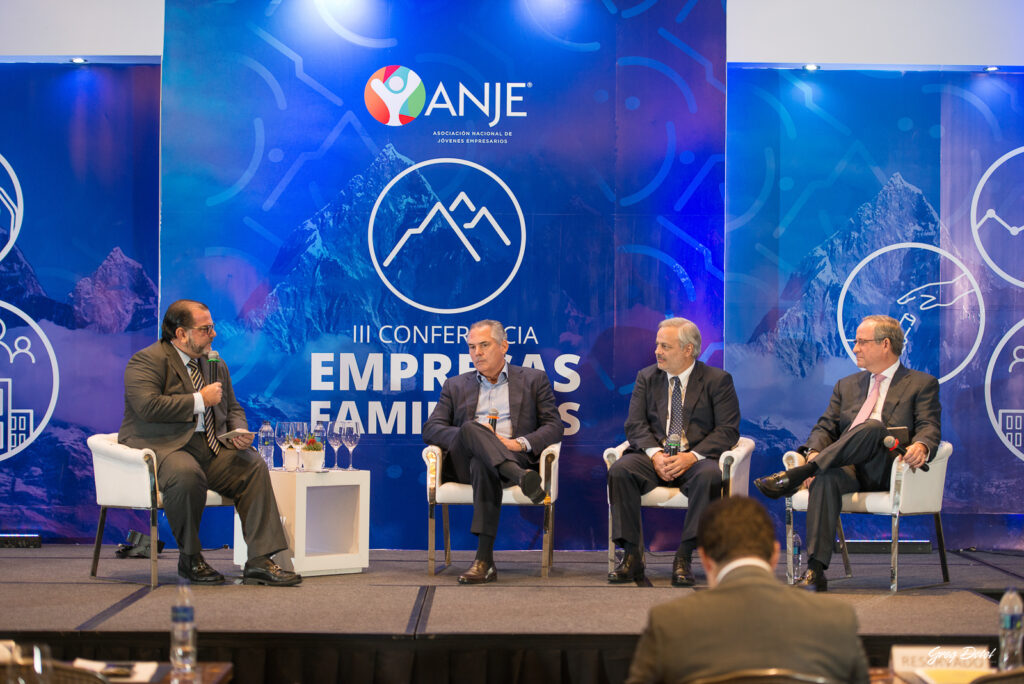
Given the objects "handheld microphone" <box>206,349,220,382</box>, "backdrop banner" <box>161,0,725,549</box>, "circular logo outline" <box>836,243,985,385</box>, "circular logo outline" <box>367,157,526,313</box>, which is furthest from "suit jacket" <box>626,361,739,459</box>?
"handheld microphone" <box>206,349,220,382</box>

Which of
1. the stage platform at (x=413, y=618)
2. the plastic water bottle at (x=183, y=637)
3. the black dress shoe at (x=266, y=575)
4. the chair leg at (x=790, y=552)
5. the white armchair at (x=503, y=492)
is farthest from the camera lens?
the white armchair at (x=503, y=492)

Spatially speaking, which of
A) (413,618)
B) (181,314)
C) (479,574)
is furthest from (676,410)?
(181,314)

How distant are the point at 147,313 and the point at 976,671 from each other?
214 inches

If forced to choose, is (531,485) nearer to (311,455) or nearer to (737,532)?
(311,455)

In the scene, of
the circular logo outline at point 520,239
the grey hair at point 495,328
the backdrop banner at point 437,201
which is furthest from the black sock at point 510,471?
the circular logo outline at point 520,239

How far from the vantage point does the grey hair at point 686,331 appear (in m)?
5.65

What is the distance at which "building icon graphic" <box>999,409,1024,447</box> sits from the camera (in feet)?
21.8

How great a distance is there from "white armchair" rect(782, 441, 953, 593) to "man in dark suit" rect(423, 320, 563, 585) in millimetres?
1247

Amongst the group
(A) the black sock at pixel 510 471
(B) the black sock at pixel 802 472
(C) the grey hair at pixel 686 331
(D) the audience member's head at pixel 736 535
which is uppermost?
(C) the grey hair at pixel 686 331

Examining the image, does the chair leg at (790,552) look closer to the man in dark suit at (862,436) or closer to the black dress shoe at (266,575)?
the man in dark suit at (862,436)

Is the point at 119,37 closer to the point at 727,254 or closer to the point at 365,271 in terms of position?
the point at 365,271

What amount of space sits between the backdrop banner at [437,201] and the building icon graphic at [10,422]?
142 centimetres

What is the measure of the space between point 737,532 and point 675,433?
362cm

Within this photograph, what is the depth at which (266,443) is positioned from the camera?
18.4 feet
